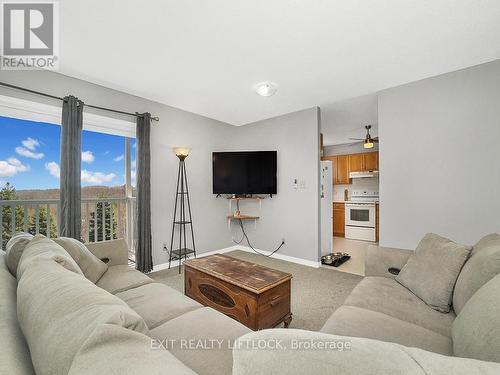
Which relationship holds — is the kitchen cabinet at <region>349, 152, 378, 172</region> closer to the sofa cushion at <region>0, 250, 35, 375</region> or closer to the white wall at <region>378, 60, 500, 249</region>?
the white wall at <region>378, 60, 500, 249</region>

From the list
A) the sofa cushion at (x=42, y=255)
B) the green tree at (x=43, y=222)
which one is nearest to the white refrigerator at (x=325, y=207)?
the sofa cushion at (x=42, y=255)

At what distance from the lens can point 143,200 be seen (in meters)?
3.20

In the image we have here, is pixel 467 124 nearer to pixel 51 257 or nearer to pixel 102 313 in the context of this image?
pixel 102 313

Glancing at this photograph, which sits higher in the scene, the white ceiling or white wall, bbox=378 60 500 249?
the white ceiling

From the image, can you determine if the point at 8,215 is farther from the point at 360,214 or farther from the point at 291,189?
the point at 360,214

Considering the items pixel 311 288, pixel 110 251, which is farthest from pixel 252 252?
pixel 110 251

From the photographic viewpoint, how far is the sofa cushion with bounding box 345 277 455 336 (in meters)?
1.27

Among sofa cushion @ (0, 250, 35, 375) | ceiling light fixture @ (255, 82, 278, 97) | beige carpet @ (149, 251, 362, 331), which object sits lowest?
beige carpet @ (149, 251, 362, 331)

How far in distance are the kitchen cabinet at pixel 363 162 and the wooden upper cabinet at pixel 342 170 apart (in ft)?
0.38

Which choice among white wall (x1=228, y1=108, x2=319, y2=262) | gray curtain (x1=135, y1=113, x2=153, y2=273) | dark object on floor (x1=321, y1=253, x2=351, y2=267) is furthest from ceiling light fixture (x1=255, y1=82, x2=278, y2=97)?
dark object on floor (x1=321, y1=253, x2=351, y2=267)

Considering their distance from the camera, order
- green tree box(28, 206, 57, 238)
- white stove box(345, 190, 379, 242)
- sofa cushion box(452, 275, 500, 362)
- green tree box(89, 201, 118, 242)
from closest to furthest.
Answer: sofa cushion box(452, 275, 500, 362) < green tree box(28, 206, 57, 238) < green tree box(89, 201, 118, 242) < white stove box(345, 190, 379, 242)

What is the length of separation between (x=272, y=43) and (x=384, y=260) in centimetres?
220

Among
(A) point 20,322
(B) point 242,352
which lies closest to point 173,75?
(A) point 20,322

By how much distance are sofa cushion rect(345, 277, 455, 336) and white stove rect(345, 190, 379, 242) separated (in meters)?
4.17
